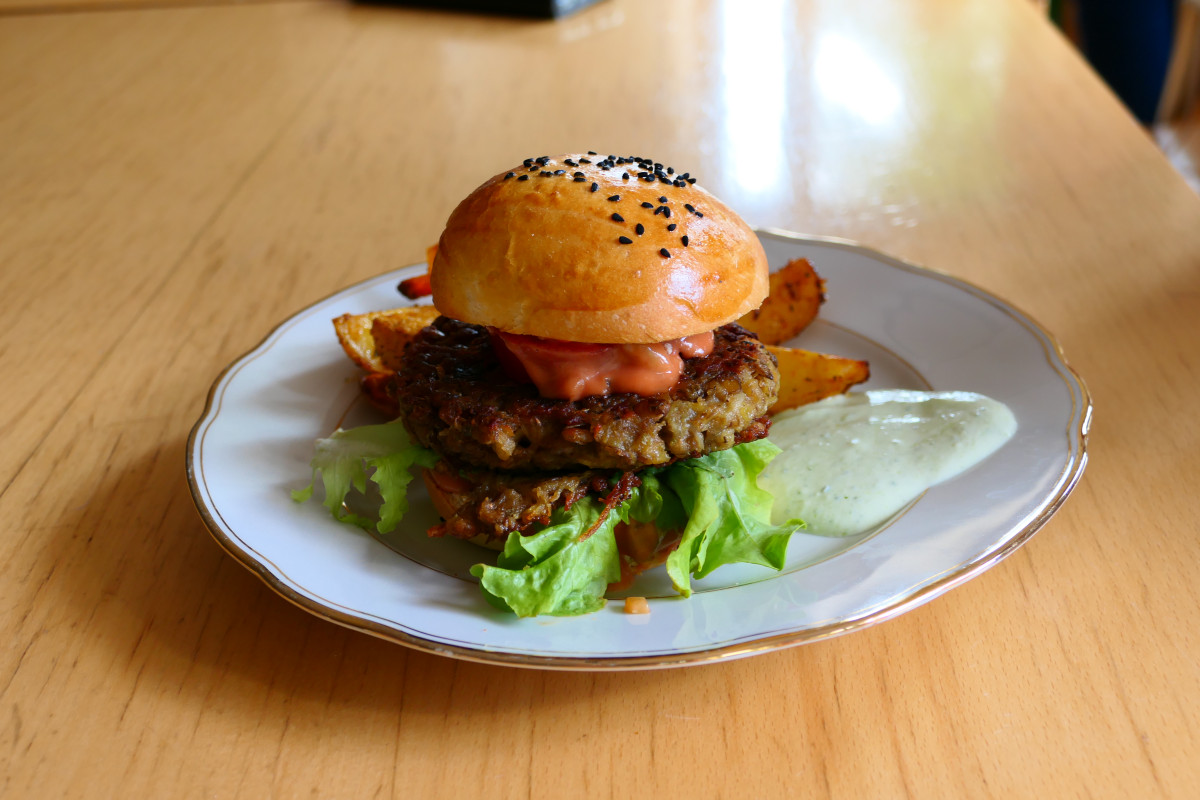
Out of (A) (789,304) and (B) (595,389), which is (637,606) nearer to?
(B) (595,389)

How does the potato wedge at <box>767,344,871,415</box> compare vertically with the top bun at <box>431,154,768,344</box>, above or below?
below

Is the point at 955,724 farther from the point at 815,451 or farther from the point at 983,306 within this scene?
the point at 983,306

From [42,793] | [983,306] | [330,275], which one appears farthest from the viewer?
[330,275]

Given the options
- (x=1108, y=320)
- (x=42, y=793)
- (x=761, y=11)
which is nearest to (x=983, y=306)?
(x=1108, y=320)

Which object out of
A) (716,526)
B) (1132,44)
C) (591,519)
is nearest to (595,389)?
(591,519)

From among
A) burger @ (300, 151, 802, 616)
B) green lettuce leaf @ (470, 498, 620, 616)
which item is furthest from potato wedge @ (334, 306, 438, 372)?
green lettuce leaf @ (470, 498, 620, 616)

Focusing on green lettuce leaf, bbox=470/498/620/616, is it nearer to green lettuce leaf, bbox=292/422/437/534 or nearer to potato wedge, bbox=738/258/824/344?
green lettuce leaf, bbox=292/422/437/534
